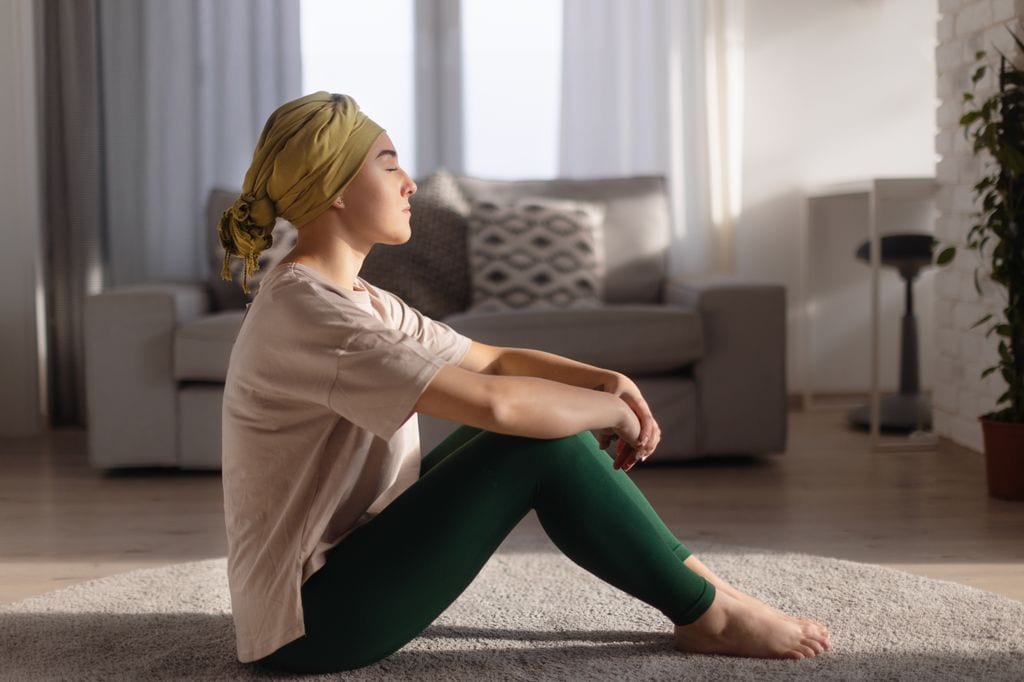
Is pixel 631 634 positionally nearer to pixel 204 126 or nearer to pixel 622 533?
pixel 622 533

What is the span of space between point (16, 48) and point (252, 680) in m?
3.28

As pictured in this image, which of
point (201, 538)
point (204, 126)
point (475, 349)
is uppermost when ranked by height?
point (204, 126)

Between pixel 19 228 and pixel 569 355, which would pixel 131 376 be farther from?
pixel 569 355

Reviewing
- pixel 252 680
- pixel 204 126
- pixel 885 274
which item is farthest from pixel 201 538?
pixel 885 274

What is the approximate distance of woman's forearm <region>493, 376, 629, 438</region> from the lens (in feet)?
5.08

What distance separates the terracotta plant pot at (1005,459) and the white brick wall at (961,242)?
45 centimetres

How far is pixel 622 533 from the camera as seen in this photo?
1.67m

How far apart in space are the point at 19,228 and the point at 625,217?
2.19m

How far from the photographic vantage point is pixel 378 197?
1693 mm

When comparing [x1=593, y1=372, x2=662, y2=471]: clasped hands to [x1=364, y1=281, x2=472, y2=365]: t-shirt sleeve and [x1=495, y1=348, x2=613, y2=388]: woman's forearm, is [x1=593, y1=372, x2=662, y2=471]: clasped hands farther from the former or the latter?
[x1=364, y1=281, x2=472, y2=365]: t-shirt sleeve

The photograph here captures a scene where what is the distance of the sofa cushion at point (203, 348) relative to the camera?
11.5 feet

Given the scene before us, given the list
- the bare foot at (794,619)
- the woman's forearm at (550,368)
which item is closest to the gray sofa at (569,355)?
the woman's forearm at (550,368)

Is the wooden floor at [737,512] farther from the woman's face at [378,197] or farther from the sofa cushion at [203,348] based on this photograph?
the woman's face at [378,197]

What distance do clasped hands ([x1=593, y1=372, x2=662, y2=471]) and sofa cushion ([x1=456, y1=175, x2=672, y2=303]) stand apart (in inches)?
90.4
